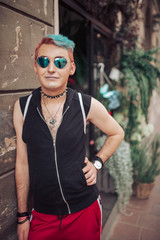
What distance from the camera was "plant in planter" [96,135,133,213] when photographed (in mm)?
3475

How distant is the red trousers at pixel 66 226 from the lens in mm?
1597

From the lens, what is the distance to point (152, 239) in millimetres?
3029

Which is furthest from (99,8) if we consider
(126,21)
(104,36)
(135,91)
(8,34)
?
(8,34)

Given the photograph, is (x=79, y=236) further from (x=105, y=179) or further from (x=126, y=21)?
(x=126, y=21)

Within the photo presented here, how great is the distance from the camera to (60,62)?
1.41m

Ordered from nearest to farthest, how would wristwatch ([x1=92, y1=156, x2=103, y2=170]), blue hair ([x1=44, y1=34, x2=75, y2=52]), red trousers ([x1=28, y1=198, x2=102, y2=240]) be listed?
blue hair ([x1=44, y1=34, x2=75, y2=52]) < red trousers ([x1=28, y1=198, x2=102, y2=240]) < wristwatch ([x1=92, y1=156, x2=103, y2=170])

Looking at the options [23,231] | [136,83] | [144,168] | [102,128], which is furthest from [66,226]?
[136,83]

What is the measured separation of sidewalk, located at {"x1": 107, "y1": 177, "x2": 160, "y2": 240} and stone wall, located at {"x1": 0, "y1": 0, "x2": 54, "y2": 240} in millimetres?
1971

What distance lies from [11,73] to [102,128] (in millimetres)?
823

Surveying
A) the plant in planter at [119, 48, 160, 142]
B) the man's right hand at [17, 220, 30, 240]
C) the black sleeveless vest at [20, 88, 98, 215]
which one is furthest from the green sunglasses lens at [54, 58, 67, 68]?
the plant in planter at [119, 48, 160, 142]

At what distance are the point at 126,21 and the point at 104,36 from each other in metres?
0.56

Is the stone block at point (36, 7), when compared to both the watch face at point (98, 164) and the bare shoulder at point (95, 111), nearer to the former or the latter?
the bare shoulder at point (95, 111)

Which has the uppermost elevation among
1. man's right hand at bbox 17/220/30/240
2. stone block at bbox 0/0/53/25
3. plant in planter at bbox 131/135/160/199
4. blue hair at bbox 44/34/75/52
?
stone block at bbox 0/0/53/25

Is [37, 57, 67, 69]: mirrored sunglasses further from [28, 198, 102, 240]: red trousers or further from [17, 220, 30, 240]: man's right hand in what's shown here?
[17, 220, 30, 240]: man's right hand
